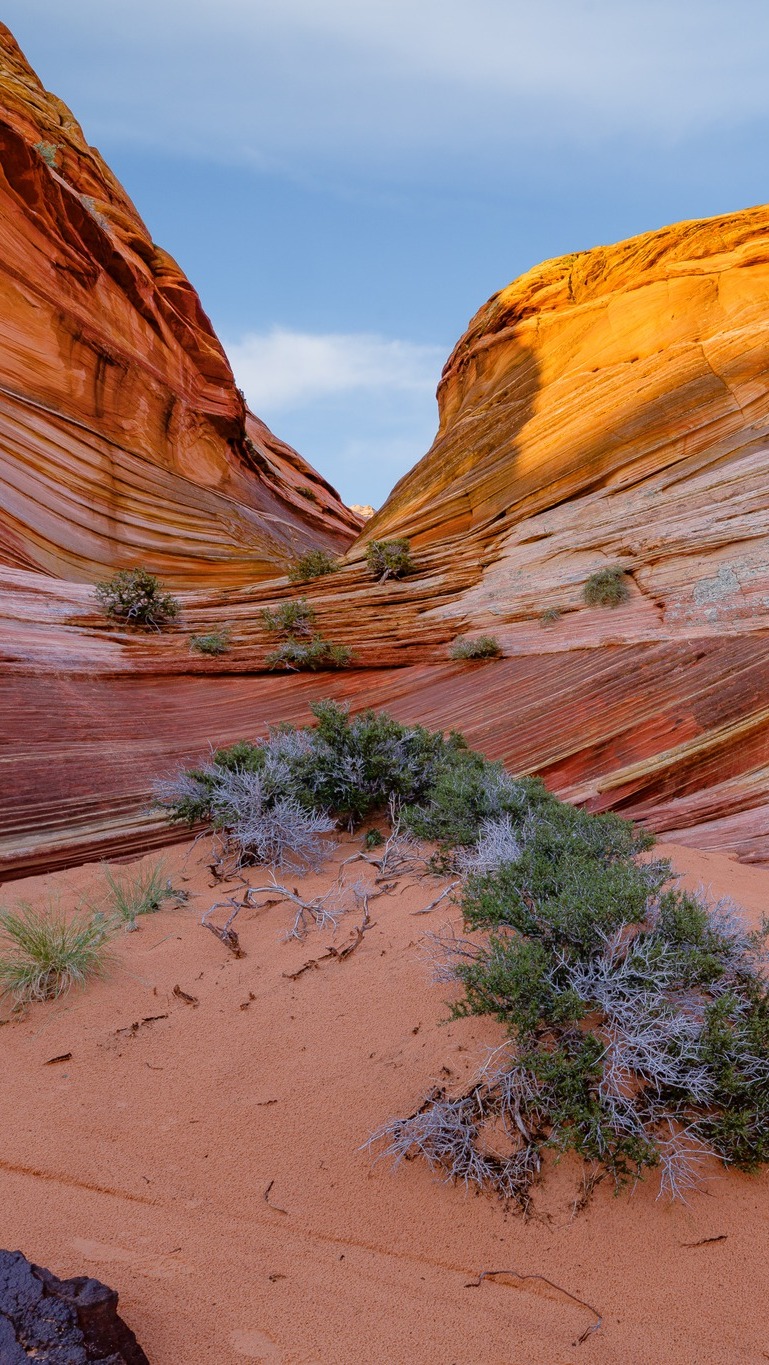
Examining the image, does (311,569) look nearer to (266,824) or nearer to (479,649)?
(479,649)

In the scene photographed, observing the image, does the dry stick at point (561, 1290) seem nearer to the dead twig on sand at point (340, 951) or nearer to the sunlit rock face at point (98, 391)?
the dead twig on sand at point (340, 951)

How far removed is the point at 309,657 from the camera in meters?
10.8

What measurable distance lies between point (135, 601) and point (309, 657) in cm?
289

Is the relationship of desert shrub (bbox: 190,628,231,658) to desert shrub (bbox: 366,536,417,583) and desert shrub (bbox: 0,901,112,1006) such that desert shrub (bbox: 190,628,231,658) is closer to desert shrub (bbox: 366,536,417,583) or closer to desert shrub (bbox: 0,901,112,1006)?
desert shrub (bbox: 366,536,417,583)

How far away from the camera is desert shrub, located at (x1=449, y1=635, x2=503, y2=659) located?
10375 millimetres

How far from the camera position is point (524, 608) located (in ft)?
35.7

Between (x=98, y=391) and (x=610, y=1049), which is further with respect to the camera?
(x=98, y=391)

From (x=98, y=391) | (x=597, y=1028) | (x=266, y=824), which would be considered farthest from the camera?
(x=98, y=391)

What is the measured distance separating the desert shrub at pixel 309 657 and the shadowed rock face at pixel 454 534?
0.81ft

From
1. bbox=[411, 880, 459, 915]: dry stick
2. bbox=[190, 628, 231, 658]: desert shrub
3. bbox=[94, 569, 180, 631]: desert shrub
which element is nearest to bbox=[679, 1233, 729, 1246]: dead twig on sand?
bbox=[411, 880, 459, 915]: dry stick

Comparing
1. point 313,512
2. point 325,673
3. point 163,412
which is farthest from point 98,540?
point 313,512

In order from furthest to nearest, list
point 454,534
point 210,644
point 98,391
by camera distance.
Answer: point 98,391 < point 454,534 < point 210,644

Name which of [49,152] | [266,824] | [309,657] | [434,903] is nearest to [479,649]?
[309,657]

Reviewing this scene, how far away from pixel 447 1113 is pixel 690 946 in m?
1.34
